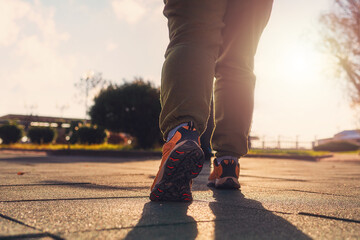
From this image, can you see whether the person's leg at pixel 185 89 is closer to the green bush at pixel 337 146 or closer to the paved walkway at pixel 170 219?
the paved walkway at pixel 170 219

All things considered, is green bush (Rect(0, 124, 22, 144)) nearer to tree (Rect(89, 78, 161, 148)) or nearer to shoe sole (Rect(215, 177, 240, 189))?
tree (Rect(89, 78, 161, 148))

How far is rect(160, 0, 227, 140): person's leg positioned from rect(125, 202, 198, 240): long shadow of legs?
408mm

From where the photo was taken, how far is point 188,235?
0.78 m

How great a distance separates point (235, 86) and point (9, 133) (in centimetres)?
2172

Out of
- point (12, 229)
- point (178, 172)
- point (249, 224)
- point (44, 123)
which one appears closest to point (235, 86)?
point (178, 172)

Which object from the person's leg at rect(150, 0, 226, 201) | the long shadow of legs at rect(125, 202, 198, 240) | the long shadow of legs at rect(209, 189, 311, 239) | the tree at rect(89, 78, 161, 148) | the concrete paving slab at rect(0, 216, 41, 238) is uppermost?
the tree at rect(89, 78, 161, 148)

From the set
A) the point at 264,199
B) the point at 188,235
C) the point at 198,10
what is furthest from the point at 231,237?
the point at 198,10

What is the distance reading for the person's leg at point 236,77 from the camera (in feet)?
6.27

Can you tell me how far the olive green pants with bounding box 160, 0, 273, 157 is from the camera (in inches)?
56.8

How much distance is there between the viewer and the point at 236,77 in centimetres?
199

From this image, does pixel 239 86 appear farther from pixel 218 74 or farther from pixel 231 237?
pixel 231 237

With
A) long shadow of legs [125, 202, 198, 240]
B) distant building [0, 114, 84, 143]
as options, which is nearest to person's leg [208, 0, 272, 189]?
long shadow of legs [125, 202, 198, 240]

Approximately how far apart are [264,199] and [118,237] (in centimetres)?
88

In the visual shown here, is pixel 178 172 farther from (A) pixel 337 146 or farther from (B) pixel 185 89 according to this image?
(A) pixel 337 146
